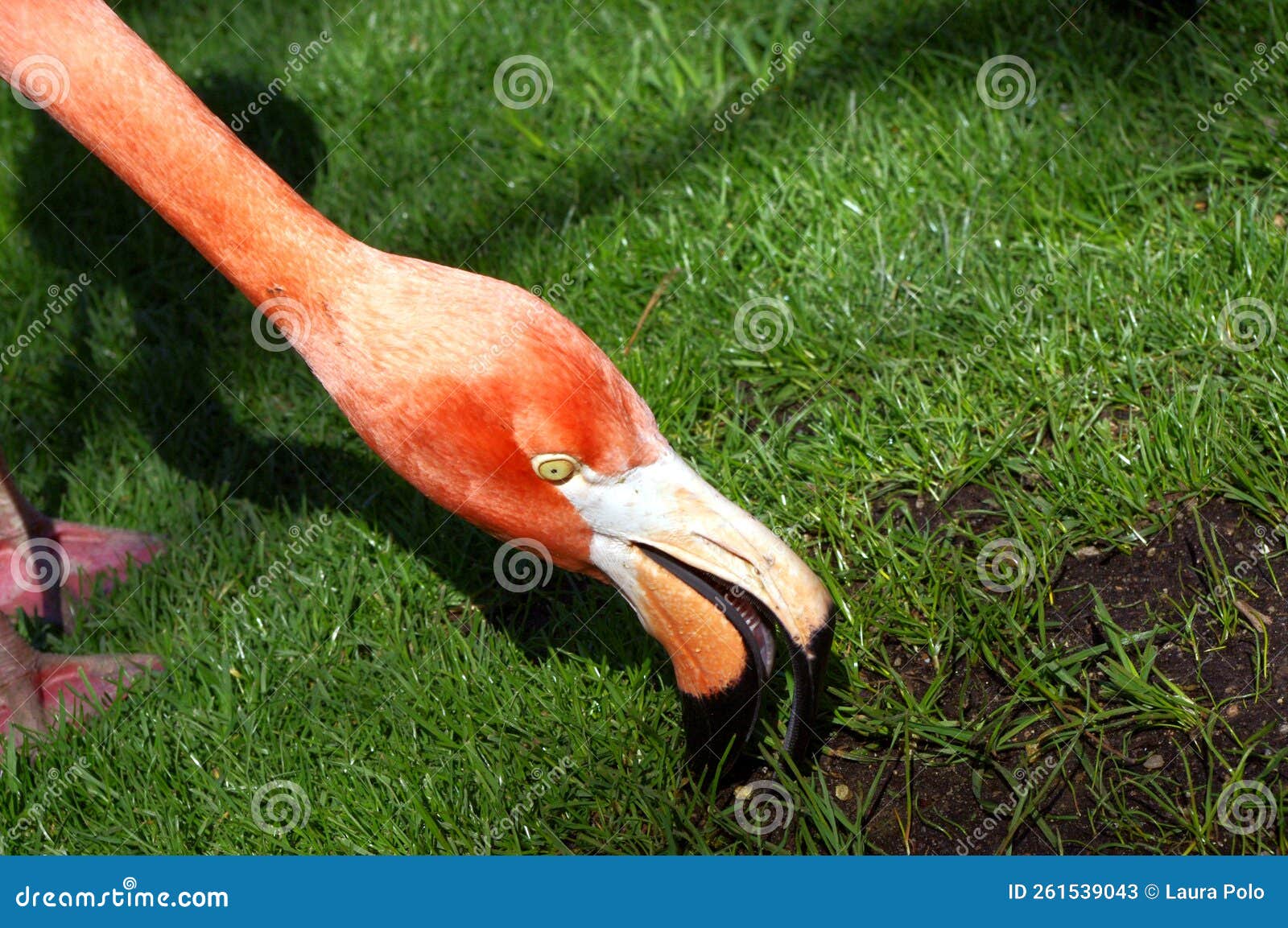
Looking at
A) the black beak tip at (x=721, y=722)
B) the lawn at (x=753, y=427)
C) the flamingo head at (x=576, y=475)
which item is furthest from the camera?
the lawn at (x=753, y=427)

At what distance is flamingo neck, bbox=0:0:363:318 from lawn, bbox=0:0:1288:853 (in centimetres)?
112

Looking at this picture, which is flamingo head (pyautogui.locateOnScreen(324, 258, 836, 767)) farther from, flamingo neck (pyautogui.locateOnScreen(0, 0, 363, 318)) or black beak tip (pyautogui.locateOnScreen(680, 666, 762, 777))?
flamingo neck (pyautogui.locateOnScreen(0, 0, 363, 318))

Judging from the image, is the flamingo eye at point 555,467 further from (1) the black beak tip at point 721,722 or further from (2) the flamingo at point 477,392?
(1) the black beak tip at point 721,722

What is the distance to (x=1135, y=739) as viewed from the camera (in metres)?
2.86

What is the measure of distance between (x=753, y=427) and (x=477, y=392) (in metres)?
1.52

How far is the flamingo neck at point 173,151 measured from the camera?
2707 mm

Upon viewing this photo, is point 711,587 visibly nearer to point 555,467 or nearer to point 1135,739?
point 555,467

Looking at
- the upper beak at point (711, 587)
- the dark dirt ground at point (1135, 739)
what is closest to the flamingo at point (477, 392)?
the upper beak at point (711, 587)

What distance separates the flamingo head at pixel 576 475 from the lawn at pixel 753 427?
46cm

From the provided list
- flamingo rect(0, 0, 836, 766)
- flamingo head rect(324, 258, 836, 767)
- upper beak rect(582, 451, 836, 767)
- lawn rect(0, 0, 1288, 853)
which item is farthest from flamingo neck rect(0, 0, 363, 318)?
lawn rect(0, 0, 1288, 853)

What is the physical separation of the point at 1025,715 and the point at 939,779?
0.24 m

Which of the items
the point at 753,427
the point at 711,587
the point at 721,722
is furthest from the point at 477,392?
the point at 753,427

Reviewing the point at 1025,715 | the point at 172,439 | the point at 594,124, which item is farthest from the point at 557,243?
the point at 1025,715

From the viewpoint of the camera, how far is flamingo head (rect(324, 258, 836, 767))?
2.49 m
